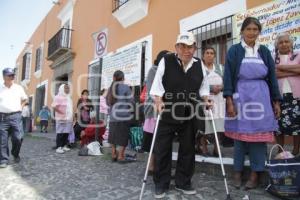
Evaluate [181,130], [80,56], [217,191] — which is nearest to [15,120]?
[181,130]

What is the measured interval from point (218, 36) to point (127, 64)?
10.1 feet

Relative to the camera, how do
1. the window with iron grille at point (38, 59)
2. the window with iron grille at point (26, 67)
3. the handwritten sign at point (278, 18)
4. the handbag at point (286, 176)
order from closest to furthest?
the handbag at point (286, 176) < the handwritten sign at point (278, 18) < the window with iron grille at point (38, 59) < the window with iron grille at point (26, 67)

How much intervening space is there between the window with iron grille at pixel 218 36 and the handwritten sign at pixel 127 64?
2030 millimetres

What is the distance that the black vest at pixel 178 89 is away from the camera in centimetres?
348

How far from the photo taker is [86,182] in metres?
4.19

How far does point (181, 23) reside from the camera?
7340mm

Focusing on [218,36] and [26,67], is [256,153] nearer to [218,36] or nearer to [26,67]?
[218,36]

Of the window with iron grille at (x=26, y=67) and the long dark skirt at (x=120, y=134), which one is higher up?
the window with iron grille at (x=26, y=67)

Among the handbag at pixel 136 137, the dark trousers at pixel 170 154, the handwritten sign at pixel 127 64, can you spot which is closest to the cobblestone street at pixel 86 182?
the dark trousers at pixel 170 154

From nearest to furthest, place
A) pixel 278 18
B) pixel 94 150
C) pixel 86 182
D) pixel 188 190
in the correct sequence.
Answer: pixel 188 190 < pixel 86 182 < pixel 278 18 < pixel 94 150

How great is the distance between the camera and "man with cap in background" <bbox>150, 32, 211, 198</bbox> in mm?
3475

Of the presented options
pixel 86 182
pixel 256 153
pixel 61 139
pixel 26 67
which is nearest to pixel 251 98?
pixel 256 153

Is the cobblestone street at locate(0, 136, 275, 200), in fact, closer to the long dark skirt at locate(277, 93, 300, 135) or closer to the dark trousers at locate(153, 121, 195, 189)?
the dark trousers at locate(153, 121, 195, 189)

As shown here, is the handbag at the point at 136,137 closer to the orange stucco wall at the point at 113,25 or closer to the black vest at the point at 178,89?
the orange stucco wall at the point at 113,25
